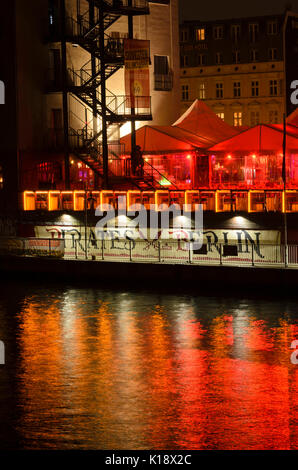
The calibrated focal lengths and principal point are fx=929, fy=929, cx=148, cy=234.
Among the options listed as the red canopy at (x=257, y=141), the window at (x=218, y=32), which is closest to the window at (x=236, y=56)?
the window at (x=218, y=32)

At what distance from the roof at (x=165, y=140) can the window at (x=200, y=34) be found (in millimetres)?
61098

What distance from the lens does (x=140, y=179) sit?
170 ft

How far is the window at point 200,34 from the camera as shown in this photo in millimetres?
113500

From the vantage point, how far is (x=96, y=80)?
182 ft

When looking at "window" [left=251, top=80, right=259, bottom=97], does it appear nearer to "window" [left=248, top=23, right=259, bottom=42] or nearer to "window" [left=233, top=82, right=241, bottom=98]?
"window" [left=233, top=82, right=241, bottom=98]

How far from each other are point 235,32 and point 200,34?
4.54m

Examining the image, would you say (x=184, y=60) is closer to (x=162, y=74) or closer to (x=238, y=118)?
(x=238, y=118)

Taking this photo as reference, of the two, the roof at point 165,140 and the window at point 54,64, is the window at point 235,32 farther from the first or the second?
the roof at point 165,140

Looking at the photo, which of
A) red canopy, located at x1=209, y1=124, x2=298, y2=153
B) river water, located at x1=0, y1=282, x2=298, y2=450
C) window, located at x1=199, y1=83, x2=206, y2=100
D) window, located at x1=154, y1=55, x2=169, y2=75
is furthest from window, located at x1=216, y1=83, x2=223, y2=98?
river water, located at x1=0, y1=282, x2=298, y2=450

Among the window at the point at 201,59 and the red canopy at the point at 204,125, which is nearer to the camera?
the red canopy at the point at 204,125

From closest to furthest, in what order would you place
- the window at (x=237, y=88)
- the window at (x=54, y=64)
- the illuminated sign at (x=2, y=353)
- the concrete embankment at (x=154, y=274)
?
the illuminated sign at (x=2, y=353) < the concrete embankment at (x=154, y=274) < the window at (x=54, y=64) < the window at (x=237, y=88)

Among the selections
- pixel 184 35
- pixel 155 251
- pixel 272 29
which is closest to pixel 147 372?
pixel 155 251

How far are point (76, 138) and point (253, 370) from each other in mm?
34274
